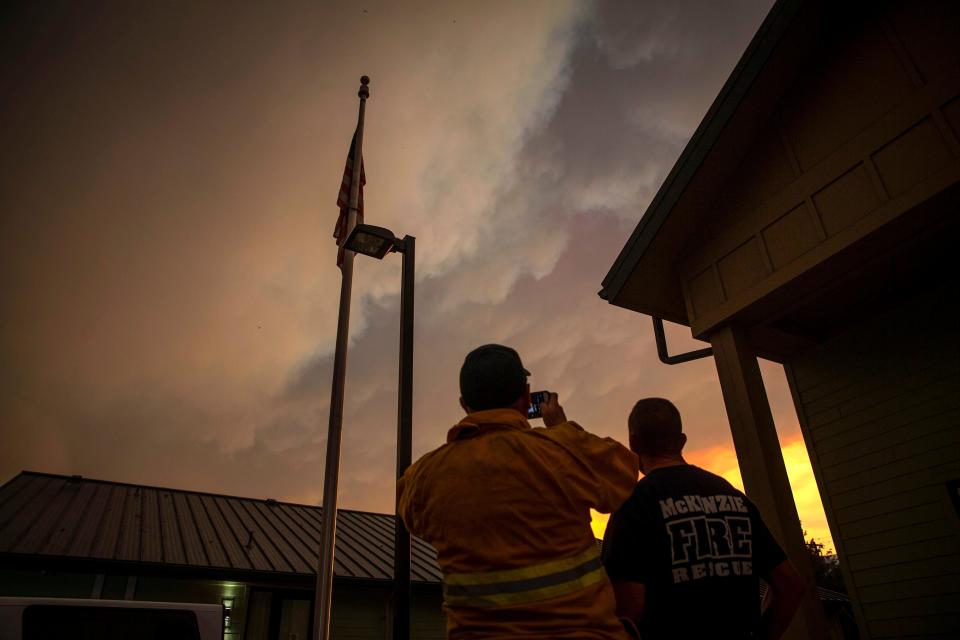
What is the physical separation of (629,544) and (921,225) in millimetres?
4439

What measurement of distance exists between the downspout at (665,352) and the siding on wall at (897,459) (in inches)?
76.0

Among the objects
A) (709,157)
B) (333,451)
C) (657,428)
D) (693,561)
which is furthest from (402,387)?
(709,157)

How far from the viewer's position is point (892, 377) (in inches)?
282

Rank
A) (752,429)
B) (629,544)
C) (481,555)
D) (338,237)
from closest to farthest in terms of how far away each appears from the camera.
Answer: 1. (481,555)
2. (629,544)
3. (752,429)
4. (338,237)

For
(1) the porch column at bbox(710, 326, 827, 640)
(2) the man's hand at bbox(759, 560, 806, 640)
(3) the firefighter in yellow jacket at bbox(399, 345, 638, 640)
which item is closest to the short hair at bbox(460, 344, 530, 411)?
(3) the firefighter in yellow jacket at bbox(399, 345, 638, 640)

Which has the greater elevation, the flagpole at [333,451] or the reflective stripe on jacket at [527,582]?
the flagpole at [333,451]

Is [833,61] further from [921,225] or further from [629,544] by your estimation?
[629,544]

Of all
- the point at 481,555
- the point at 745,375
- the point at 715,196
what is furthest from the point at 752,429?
the point at 481,555

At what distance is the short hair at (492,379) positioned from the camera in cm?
227

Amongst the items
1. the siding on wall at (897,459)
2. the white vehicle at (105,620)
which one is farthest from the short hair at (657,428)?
the siding on wall at (897,459)

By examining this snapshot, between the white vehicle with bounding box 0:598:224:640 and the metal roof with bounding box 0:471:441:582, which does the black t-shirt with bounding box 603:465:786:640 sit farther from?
the metal roof with bounding box 0:471:441:582

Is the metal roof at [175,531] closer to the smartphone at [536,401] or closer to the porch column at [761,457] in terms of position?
the porch column at [761,457]

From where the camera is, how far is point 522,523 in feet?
6.16

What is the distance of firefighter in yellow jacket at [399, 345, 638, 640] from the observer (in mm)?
1779
